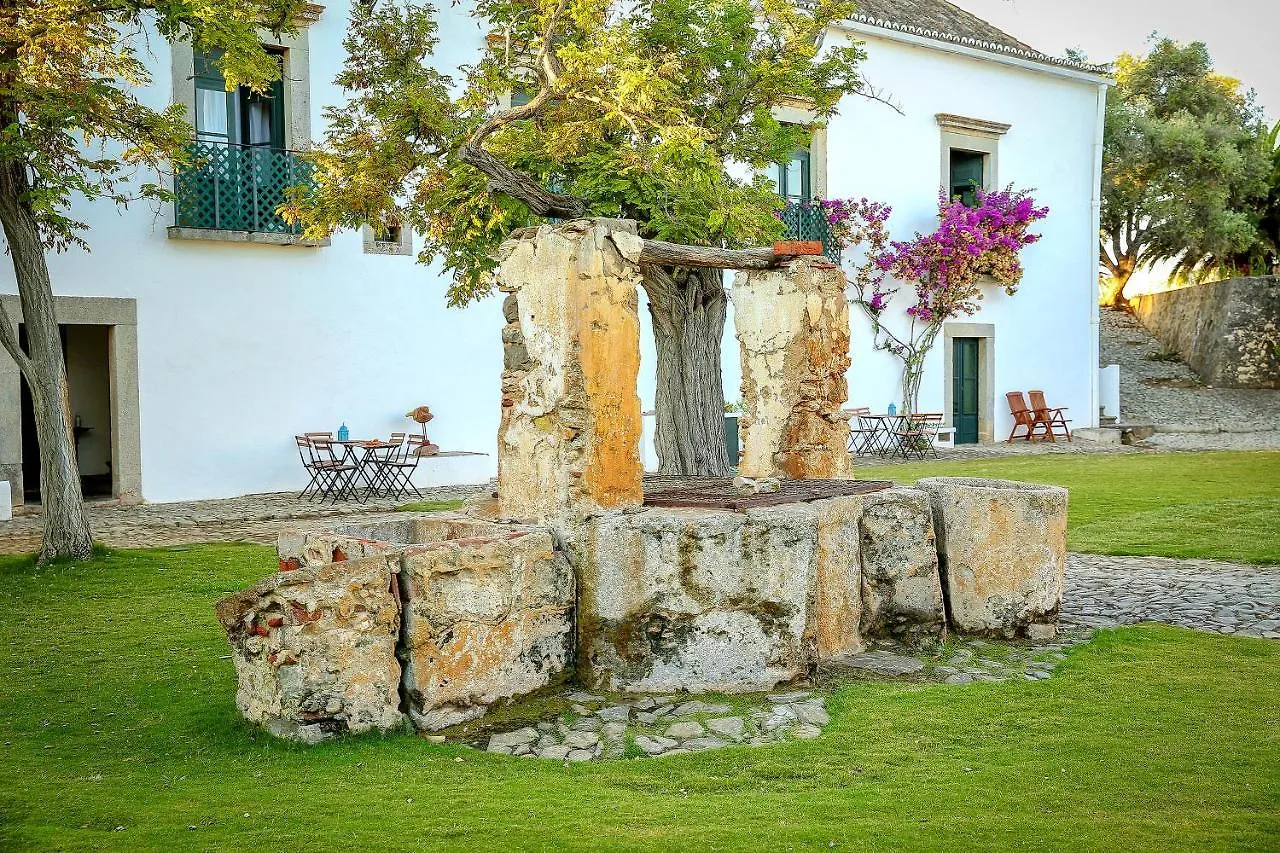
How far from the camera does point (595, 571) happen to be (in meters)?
5.65

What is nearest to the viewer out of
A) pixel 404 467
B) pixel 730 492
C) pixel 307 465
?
pixel 730 492

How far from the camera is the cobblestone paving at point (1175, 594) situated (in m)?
7.07

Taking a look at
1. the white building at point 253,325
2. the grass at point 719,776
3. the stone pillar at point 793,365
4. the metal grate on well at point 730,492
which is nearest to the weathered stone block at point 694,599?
the metal grate on well at point 730,492

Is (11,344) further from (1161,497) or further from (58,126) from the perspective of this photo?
(1161,497)

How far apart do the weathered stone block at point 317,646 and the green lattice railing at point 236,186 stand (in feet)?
29.4

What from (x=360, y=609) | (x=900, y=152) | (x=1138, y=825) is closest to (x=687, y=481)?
Answer: (x=360, y=609)

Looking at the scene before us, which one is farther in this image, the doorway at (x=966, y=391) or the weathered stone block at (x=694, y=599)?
the doorway at (x=966, y=391)

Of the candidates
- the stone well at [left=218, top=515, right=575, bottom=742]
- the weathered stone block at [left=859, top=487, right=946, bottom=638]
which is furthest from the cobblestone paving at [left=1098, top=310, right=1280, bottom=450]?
the stone well at [left=218, top=515, right=575, bottom=742]

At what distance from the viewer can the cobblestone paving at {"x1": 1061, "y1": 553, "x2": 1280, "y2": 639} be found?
7.07 meters

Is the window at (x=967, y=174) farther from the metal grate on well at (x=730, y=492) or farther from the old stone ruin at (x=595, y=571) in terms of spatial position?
the old stone ruin at (x=595, y=571)

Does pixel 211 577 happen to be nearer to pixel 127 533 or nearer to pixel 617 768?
pixel 127 533

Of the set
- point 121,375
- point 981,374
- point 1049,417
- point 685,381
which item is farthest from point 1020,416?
point 121,375

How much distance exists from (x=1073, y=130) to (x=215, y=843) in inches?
827

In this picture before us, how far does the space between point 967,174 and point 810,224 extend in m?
4.06
